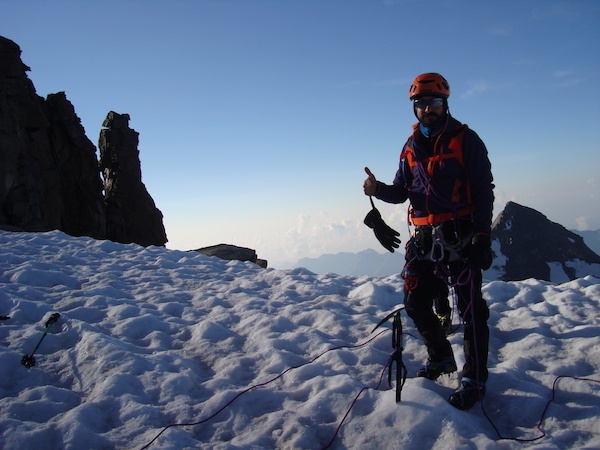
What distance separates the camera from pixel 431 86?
4.52m

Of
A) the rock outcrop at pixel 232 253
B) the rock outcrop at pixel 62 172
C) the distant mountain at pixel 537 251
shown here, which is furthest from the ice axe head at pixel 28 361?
the distant mountain at pixel 537 251

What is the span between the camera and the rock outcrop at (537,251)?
9212 cm

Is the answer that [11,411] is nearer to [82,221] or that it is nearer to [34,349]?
[34,349]

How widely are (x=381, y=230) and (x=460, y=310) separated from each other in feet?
4.77

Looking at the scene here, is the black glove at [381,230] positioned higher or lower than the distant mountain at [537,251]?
higher

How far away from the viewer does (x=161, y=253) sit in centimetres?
1188

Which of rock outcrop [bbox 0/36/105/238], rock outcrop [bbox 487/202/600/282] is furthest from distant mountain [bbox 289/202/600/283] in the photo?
rock outcrop [bbox 0/36/105/238]

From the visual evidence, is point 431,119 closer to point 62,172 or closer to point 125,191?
point 62,172

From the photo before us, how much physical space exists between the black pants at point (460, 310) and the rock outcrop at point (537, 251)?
99.0m

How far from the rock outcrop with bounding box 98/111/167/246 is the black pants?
37389mm

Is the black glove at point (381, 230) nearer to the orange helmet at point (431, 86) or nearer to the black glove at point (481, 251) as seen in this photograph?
the black glove at point (481, 251)

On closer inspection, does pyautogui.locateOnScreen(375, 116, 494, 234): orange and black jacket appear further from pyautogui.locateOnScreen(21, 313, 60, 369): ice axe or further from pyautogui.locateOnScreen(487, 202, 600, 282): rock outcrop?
pyautogui.locateOnScreen(487, 202, 600, 282): rock outcrop

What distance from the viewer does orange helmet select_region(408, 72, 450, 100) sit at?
451cm

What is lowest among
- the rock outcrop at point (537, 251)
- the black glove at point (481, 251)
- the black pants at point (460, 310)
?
the rock outcrop at point (537, 251)
